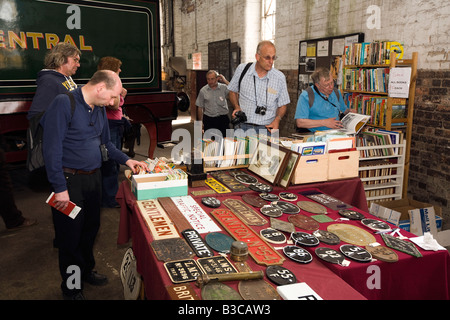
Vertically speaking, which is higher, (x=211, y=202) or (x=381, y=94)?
(x=381, y=94)

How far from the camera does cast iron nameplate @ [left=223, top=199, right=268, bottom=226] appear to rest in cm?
212

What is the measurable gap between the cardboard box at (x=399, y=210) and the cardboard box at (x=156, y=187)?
2.25 metres

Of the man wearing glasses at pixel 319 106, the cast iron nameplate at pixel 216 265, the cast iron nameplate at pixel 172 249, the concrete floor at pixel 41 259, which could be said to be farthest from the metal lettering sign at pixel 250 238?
the man wearing glasses at pixel 319 106

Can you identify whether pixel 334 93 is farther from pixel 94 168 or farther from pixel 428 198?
pixel 94 168

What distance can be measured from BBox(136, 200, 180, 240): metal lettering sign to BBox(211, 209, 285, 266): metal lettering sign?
0.93 ft

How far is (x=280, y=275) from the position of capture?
157 centimetres

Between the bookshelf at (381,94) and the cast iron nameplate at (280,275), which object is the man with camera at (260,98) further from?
the cast iron nameplate at (280,275)

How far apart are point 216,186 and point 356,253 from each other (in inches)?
48.0

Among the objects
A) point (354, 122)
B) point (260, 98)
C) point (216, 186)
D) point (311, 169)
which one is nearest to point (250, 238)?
point (216, 186)

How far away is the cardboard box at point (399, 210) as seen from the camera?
368 cm

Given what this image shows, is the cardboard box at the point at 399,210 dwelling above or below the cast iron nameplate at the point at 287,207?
below

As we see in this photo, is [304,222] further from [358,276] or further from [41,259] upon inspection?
[41,259]

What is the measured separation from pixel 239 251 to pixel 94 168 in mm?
1329

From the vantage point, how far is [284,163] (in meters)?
2.68
